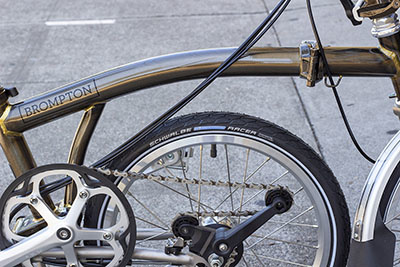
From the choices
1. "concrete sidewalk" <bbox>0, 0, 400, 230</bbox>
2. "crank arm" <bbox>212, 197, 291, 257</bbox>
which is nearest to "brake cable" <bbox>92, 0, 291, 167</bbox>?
"crank arm" <bbox>212, 197, 291, 257</bbox>

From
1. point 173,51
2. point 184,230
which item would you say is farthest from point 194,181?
point 173,51

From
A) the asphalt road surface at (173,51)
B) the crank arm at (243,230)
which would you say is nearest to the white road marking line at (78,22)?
the asphalt road surface at (173,51)

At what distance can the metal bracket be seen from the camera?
155 centimetres

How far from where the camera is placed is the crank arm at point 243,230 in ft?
5.57

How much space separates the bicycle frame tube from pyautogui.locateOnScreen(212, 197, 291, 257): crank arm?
0.43 meters

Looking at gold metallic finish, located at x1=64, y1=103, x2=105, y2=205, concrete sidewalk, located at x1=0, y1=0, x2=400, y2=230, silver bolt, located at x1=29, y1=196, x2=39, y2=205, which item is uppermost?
concrete sidewalk, located at x1=0, y1=0, x2=400, y2=230

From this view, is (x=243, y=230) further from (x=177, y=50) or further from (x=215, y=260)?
(x=177, y=50)

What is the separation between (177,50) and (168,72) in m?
2.74

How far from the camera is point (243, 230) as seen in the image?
1698 millimetres

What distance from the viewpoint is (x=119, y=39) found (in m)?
4.61

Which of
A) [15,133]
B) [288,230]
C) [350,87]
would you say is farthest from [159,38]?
[15,133]

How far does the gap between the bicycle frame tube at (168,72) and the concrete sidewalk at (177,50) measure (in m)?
1.29

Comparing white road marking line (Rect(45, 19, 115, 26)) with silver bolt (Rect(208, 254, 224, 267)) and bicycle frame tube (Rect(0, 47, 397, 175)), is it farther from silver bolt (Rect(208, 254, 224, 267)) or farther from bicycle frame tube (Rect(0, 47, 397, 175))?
silver bolt (Rect(208, 254, 224, 267))

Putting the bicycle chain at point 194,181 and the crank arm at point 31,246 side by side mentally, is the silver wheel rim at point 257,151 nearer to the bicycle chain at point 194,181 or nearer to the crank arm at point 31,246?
the bicycle chain at point 194,181
